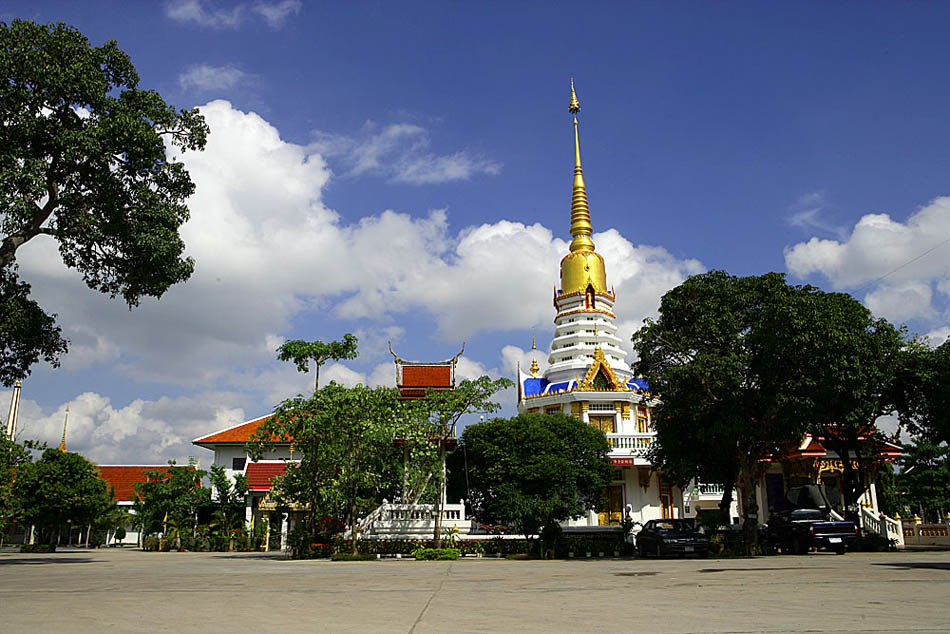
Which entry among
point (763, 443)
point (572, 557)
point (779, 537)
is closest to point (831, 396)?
point (763, 443)

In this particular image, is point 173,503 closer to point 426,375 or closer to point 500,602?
point 426,375

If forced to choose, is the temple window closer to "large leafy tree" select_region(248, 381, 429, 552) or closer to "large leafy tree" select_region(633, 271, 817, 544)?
"large leafy tree" select_region(633, 271, 817, 544)

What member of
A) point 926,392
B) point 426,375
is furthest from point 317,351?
point 926,392

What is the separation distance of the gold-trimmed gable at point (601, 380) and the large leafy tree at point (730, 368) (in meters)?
20.0

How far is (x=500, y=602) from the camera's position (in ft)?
32.5

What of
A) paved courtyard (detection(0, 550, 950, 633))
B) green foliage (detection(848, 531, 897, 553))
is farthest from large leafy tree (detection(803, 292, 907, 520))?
paved courtyard (detection(0, 550, 950, 633))

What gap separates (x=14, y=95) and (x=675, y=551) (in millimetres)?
23219

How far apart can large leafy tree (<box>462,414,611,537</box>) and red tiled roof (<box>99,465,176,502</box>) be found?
85.4ft

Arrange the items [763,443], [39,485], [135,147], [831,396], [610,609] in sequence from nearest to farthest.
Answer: [610,609] < [135,147] < [831,396] < [763,443] < [39,485]

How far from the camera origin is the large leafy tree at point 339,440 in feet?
79.4

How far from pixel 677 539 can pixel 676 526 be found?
0.51 m

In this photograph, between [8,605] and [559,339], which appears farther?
[559,339]

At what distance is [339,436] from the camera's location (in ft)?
79.7

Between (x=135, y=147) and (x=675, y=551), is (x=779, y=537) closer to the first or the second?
(x=675, y=551)
